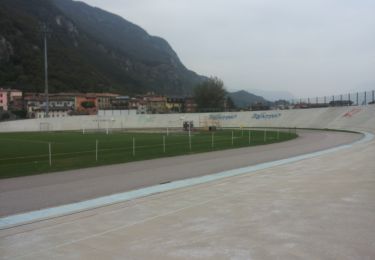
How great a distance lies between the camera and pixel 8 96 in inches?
6299

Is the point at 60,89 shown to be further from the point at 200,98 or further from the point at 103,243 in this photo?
the point at 103,243

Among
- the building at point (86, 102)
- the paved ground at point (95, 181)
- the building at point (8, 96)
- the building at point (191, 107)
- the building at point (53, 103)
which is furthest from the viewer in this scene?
the building at point (86, 102)

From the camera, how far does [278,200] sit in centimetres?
1038

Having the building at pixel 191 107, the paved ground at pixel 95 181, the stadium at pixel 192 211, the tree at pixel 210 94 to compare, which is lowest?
the paved ground at pixel 95 181

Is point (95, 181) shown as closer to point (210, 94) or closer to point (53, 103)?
point (210, 94)

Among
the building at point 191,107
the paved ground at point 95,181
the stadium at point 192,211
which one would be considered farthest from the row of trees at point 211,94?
the stadium at point 192,211

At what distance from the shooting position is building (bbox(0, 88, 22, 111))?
516ft

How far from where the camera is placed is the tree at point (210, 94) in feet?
431

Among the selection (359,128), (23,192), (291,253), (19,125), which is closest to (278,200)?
(291,253)

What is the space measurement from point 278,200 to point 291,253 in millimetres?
4102

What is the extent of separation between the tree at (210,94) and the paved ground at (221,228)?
11939 cm

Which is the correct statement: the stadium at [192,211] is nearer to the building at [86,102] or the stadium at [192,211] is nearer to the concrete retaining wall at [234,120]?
the concrete retaining wall at [234,120]

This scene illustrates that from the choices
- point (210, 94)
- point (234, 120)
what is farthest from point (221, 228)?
point (210, 94)

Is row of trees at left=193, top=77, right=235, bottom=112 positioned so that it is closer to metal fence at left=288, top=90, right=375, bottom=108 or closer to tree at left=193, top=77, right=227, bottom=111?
tree at left=193, top=77, right=227, bottom=111
